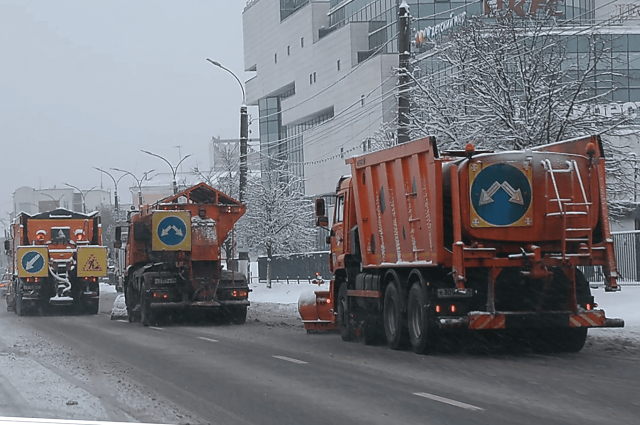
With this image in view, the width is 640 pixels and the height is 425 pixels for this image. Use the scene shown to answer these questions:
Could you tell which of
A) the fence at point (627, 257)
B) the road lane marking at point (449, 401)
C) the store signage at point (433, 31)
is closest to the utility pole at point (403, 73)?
the fence at point (627, 257)

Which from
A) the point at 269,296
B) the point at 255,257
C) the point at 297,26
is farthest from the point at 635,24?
the point at 269,296

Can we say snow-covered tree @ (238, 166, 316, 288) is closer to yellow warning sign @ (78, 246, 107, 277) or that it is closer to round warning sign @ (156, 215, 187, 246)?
yellow warning sign @ (78, 246, 107, 277)

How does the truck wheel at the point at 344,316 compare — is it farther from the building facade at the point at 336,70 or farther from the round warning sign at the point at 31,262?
the building facade at the point at 336,70

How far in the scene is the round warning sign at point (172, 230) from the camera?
24109 millimetres

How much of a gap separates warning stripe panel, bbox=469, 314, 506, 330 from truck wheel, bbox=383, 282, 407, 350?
178 centimetres

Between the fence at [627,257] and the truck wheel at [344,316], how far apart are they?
9.37 metres

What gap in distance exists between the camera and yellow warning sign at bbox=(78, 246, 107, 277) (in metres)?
30.8

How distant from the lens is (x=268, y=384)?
11.6 meters

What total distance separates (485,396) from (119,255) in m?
19.2

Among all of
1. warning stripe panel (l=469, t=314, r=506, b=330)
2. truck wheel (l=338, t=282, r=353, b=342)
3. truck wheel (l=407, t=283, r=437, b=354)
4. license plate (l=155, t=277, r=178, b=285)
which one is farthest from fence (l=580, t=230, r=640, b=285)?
warning stripe panel (l=469, t=314, r=506, b=330)

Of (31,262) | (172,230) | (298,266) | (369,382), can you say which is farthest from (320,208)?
(298,266)

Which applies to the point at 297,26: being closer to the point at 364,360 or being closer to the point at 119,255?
the point at 119,255

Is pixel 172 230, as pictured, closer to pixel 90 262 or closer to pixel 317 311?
pixel 317 311

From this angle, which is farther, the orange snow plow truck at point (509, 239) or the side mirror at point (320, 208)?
the side mirror at point (320, 208)
